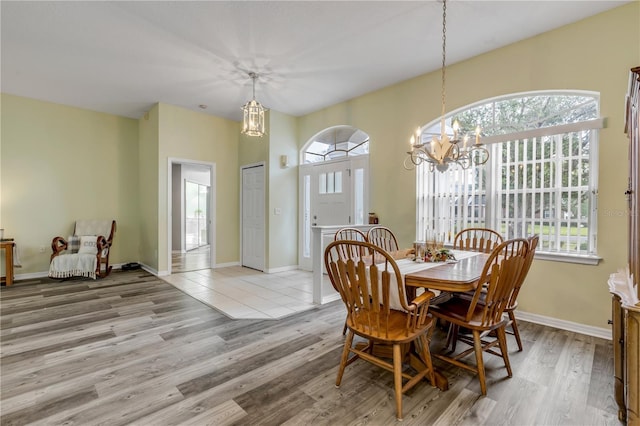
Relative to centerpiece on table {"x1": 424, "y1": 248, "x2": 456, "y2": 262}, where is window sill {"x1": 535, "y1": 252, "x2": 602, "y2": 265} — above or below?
below

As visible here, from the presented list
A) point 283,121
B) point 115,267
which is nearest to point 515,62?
point 283,121

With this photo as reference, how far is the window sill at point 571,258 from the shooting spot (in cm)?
273

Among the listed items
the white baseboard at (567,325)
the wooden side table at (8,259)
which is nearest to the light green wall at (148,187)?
the wooden side table at (8,259)

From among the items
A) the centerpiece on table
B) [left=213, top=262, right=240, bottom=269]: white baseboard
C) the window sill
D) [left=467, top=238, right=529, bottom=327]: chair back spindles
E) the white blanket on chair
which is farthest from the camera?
[left=213, top=262, right=240, bottom=269]: white baseboard

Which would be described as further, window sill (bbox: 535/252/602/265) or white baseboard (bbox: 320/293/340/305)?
white baseboard (bbox: 320/293/340/305)

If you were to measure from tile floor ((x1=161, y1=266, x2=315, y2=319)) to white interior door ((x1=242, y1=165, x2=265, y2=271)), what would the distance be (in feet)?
0.99

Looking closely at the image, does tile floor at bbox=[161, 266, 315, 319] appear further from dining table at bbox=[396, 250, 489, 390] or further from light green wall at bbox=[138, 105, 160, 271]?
dining table at bbox=[396, 250, 489, 390]

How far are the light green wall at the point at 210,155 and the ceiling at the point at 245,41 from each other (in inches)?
30.4

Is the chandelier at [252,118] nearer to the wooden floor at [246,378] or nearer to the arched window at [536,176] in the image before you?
the wooden floor at [246,378]

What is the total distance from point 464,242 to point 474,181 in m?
0.75

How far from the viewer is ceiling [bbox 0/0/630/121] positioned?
8.79 feet

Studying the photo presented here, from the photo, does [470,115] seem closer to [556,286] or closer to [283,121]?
[556,286]

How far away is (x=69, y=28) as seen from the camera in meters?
2.96

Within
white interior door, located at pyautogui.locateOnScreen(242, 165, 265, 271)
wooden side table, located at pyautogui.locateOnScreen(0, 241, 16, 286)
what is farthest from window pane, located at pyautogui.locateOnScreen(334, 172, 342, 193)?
wooden side table, located at pyautogui.locateOnScreen(0, 241, 16, 286)
